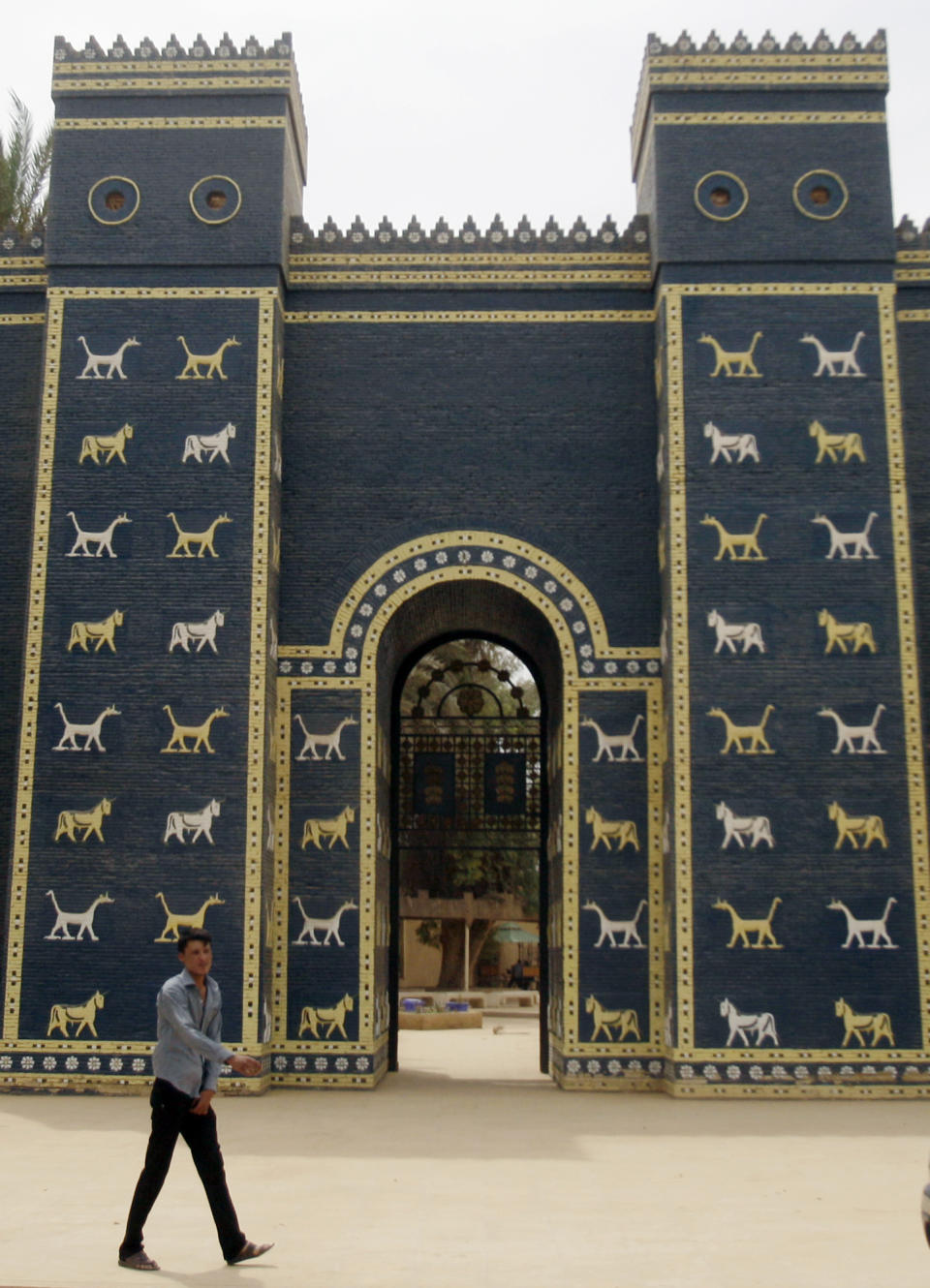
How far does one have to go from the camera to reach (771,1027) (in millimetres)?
14688

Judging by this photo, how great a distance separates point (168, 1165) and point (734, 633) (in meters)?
10.0

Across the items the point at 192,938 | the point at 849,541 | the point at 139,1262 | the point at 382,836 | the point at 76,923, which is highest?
the point at 849,541

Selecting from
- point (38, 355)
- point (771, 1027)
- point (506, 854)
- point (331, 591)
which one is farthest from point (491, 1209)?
point (506, 854)

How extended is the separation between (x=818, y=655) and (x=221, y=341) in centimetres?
773

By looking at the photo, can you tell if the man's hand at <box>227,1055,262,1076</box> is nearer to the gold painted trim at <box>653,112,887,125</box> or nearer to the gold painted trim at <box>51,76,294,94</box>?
the gold painted trim at <box>51,76,294,94</box>

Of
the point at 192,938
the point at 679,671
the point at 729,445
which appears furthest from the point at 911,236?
the point at 192,938

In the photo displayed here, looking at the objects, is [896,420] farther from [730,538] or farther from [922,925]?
[922,925]

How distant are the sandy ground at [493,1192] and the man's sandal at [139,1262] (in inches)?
3.1

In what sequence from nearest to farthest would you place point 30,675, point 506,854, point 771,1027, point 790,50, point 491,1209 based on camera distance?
point 491,1209
point 771,1027
point 30,675
point 790,50
point 506,854

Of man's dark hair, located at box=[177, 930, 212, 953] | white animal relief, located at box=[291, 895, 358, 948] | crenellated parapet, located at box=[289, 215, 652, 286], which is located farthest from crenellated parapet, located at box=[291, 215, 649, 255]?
man's dark hair, located at box=[177, 930, 212, 953]

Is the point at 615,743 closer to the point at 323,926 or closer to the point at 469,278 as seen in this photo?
the point at 323,926

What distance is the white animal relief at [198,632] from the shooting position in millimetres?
A: 15656

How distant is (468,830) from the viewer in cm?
1812

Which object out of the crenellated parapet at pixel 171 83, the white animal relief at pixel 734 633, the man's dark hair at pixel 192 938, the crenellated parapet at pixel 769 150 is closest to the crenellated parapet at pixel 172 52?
the crenellated parapet at pixel 171 83
